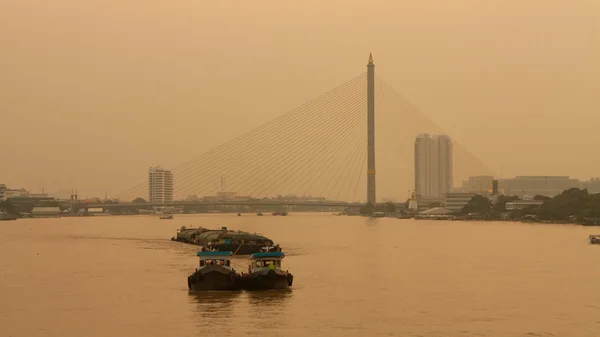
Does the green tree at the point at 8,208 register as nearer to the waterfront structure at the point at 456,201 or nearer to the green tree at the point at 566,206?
the waterfront structure at the point at 456,201

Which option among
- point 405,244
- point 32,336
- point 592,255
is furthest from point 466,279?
point 405,244

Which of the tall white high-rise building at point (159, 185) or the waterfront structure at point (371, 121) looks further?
the tall white high-rise building at point (159, 185)

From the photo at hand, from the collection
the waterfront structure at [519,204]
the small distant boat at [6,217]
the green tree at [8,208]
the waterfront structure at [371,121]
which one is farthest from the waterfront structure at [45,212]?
the waterfront structure at [519,204]

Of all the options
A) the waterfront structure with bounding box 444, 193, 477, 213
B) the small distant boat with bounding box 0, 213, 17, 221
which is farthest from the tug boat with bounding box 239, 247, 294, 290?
the waterfront structure with bounding box 444, 193, 477, 213

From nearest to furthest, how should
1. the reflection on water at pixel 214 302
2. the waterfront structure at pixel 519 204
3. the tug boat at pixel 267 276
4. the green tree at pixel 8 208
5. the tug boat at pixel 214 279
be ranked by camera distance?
the reflection on water at pixel 214 302
the tug boat at pixel 214 279
the tug boat at pixel 267 276
the waterfront structure at pixel 519 204
the green tree at pixel 8 208

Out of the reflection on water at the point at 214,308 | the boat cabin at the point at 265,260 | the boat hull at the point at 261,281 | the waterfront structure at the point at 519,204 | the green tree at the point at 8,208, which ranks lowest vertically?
the reflection on water at the point at 214,308

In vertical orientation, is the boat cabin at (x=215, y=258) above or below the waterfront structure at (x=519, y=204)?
below
